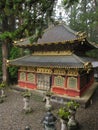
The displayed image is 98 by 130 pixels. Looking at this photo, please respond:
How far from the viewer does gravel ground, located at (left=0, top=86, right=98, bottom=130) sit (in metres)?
10.0

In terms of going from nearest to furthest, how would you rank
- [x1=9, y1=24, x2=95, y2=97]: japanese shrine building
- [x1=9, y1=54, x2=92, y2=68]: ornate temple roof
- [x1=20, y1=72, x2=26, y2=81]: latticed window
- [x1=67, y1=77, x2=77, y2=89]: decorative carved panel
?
[x1=9, y1=54, x2=92, y2=68]: ornate temple roof
[x1=9, y1=24, x2=95, y2=97]: japanese shrine building
[x1=67, y1=77, x2=77, y2=89]: decorative carved panel
[x1=20, y1=72, x2=26, y2=81]: latticed window

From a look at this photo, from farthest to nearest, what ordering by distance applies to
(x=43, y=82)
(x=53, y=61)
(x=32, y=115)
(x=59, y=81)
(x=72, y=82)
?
(x=43, y=82) < (x=53, y=61) < (x=59, y=81) < (x=72, y=82) < (x=32, y=115)

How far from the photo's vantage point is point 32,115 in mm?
11648

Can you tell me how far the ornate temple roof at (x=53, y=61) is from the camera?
46.3 feet

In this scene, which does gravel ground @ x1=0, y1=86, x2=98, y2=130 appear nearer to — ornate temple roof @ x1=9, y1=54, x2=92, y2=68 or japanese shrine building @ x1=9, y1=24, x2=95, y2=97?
japanese shrine building @ x1=9, y1=24, x2=95, y2=97

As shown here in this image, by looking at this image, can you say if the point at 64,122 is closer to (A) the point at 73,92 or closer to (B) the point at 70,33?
(A) the point at 73,92

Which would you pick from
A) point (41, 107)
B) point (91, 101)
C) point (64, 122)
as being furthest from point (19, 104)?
point (64, 122)

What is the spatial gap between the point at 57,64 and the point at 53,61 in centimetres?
110

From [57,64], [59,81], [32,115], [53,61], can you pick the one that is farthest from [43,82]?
[32,115]

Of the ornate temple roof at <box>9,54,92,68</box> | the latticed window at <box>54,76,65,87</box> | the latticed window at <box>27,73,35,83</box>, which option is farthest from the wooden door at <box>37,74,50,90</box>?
the ornate temple roof at <box>9,54,92,68</box>

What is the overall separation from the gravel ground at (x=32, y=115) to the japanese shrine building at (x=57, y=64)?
1.66 meters

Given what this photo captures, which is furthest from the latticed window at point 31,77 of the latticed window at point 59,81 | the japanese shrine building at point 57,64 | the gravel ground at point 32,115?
the latticed window at point 59,81

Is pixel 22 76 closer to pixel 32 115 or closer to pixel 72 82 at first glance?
pixel 72 82

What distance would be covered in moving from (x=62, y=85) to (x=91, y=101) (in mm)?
2590
